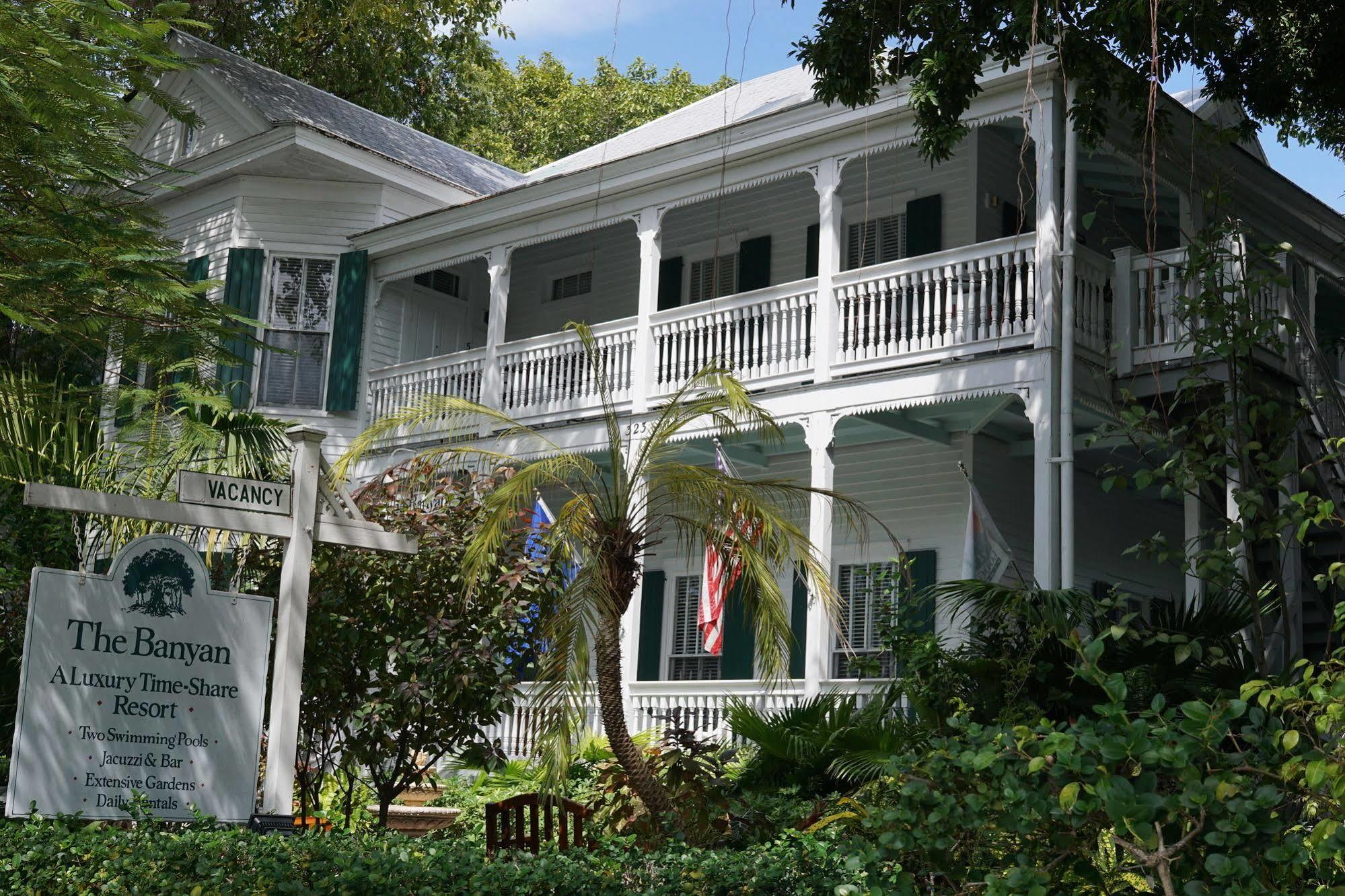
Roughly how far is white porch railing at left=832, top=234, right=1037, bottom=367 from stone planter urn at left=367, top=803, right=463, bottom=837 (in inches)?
225

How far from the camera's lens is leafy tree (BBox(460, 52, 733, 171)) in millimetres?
37844

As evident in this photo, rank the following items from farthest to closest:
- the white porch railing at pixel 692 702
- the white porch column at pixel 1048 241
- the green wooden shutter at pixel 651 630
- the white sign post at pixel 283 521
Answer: the green wooden shutter at pixel 651 630
the white porch railing at pixel 692 702
the white porch column at pixel 1048 241
the white sign post at pixel 283 521

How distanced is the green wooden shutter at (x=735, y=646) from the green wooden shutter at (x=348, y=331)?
223 inches

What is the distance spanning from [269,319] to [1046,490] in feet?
35.6

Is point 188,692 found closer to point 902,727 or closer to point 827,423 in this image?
point 902,727

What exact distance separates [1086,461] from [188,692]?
11.4 metres

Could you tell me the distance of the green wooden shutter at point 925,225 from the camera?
15773mm

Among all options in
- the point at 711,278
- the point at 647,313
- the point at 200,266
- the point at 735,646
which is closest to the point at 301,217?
the point at 200,266

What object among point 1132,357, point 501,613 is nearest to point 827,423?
point 1132,357

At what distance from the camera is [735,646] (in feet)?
54.1

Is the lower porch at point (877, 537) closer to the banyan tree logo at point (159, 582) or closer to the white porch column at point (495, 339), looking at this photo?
the white porch column at point (495, 339)

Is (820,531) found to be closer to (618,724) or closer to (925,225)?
(925,225)

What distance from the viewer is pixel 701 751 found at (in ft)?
29.9

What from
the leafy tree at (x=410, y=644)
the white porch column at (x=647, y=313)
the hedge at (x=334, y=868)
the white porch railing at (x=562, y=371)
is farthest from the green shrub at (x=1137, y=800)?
the white porch railing at (x=562, y=371)
